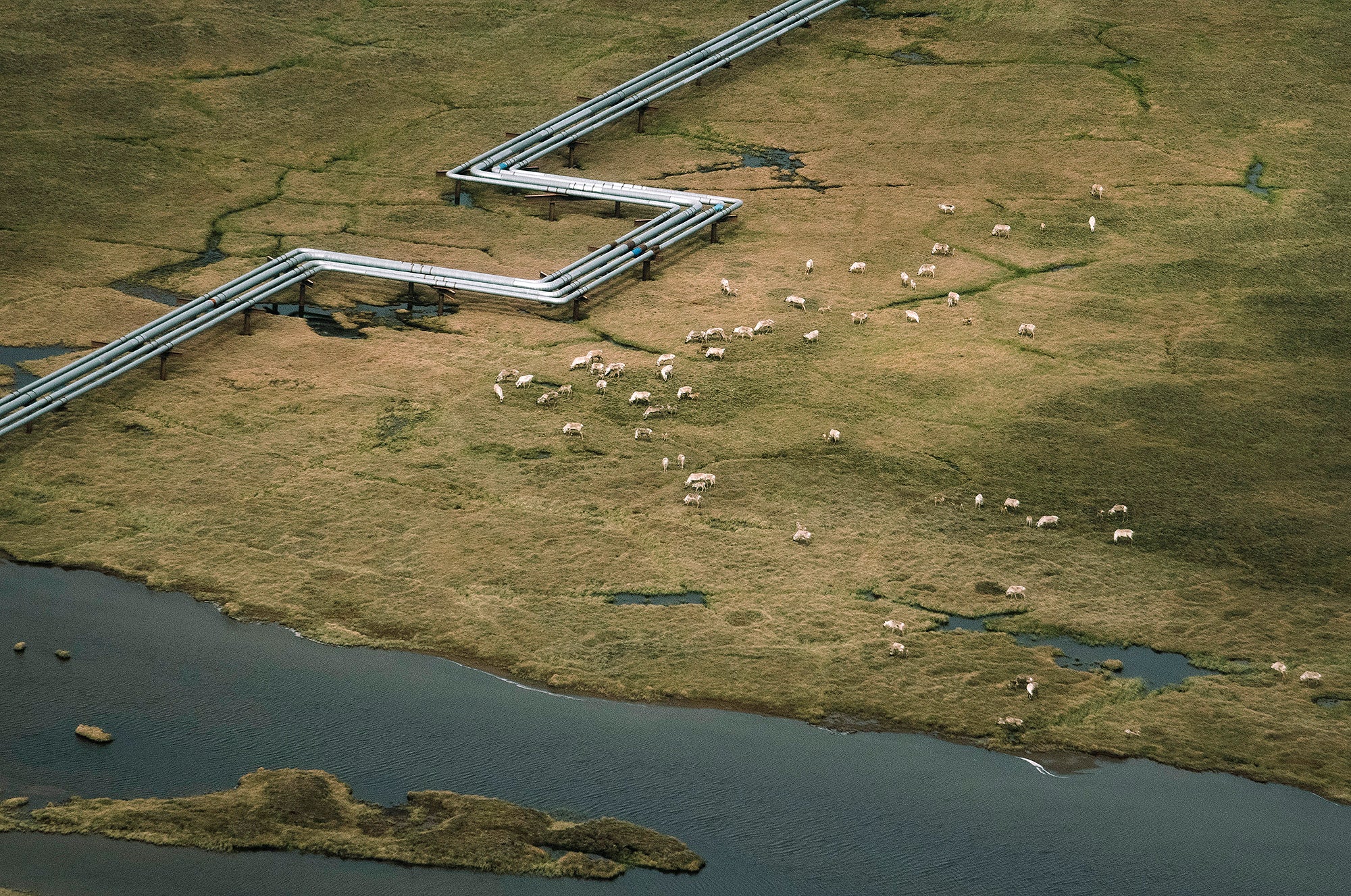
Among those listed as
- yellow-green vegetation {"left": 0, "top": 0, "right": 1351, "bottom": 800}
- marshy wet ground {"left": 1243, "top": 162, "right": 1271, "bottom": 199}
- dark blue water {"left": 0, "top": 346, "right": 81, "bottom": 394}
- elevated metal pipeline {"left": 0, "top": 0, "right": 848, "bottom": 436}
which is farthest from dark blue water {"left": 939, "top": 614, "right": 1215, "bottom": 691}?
marshy wet ground {"left": 1243, "top": 162, "right": 1271, "bottom": 199}

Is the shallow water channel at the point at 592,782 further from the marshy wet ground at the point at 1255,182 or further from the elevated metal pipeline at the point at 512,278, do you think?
the marshy wet ground at the point at 1255,182

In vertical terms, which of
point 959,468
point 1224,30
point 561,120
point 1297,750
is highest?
point 1224,30

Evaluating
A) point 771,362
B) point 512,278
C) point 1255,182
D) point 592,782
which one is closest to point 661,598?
point 592,782

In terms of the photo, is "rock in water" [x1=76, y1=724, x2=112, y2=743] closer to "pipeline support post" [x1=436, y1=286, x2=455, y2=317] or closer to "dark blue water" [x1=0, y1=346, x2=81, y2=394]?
"dark blue water" [x1=0, y1=346, x2=81, y2=394]

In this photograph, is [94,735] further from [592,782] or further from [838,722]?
[838,722]

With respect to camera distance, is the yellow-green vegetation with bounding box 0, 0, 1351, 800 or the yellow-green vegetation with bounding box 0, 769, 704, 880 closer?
the yellow-green vegetation with bounding box 0, 769, 704, 880

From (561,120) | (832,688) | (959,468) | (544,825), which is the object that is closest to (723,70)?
(561,120)

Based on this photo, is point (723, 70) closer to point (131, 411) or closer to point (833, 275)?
point (833, 275)
